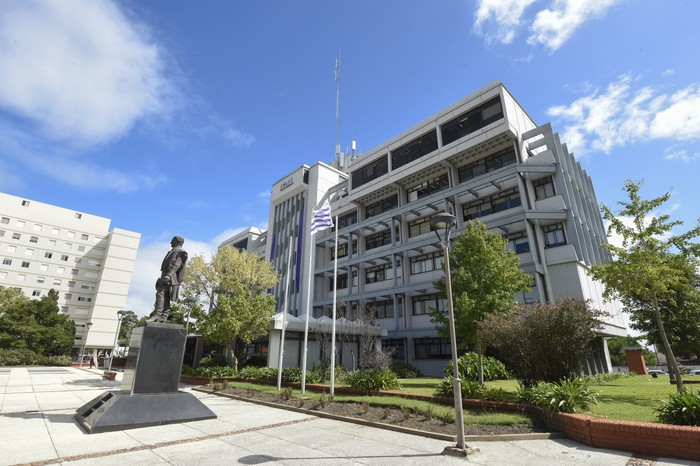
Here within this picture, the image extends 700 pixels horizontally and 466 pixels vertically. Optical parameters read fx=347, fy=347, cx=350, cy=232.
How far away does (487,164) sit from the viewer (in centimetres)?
3256

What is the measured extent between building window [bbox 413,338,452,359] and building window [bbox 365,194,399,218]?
15407 millimetres

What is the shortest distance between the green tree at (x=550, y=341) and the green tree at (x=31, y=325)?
53951mm

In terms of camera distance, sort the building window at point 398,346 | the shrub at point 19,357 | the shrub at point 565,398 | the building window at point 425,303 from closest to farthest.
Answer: the shrub at point 565,398 → the building window at point 425,303 → the building window at point 398,346 → the shrub at point 19,357

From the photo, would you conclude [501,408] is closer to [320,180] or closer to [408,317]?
[408,317]

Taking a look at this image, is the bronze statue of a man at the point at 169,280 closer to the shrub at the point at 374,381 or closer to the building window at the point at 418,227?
the shrub at the point at 374,381

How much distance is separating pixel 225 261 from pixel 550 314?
902 inches

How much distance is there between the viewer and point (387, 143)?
135 ft

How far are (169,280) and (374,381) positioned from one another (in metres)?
9.65

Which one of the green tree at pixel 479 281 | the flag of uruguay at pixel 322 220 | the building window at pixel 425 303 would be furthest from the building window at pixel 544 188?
the flag of uruguay at pixel 322 220

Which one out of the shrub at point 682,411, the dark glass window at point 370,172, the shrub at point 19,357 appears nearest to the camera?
the shrub at point 682,411

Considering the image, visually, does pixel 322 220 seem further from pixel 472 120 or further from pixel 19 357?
pixel 19 357

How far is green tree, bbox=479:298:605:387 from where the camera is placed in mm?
12148

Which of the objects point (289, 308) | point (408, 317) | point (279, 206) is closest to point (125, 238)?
A: point (279, 206)

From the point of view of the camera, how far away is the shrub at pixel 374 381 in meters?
15.6
